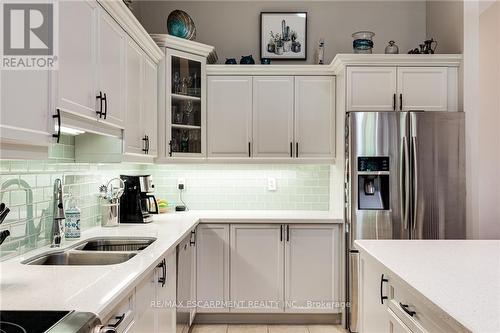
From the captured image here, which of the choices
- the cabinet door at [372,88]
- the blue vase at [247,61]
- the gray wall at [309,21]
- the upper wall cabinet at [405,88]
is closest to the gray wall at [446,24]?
the gray wall at [309,21]

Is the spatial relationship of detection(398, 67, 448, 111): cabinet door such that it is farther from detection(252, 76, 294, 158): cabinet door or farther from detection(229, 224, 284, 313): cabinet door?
detection(229, 224, 284, 313): cabinet door

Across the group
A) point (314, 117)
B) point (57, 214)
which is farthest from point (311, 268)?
point (57, 214)

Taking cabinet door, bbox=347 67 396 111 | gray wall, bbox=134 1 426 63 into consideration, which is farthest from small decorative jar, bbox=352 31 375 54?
gray wall, bbox=134 1 426 63

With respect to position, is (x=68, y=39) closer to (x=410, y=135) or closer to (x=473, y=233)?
(x=410, y=135)

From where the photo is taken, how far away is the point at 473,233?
335cm

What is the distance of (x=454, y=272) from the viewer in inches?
61.9

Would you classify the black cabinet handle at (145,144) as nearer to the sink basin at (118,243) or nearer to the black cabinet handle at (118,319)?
the sink basin at (118,243)

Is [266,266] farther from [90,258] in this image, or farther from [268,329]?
[90,258]

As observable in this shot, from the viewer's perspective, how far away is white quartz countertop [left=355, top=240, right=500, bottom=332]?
116 centimetres

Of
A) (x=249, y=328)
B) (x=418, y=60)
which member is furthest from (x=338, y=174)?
(x=249, y=328)

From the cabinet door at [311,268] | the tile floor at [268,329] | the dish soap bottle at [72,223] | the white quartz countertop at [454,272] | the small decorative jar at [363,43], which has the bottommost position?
the tile floor at [268,329]

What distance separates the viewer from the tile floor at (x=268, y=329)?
10.9 ft

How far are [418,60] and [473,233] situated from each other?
5.01ft

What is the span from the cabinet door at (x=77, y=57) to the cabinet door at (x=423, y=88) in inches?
98.5
